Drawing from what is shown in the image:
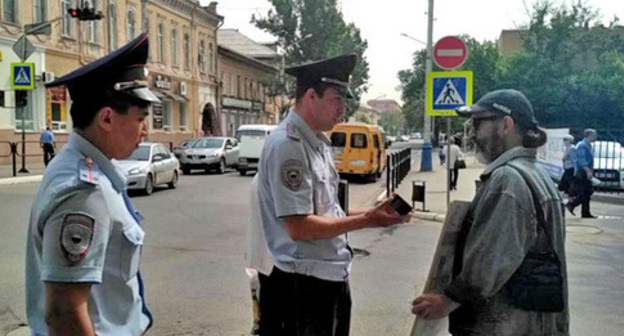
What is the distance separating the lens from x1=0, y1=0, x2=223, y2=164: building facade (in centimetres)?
2459

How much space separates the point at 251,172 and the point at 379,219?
859 inches

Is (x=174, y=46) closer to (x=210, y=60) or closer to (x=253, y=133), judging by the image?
(x=210, y=60)

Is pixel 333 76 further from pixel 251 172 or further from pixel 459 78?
pixel 251 172

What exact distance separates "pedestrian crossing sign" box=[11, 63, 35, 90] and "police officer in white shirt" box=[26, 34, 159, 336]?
59.6 ft

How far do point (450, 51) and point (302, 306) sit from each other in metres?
9.54

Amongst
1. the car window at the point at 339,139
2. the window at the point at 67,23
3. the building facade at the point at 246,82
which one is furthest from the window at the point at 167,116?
the car window at the point at 339,139

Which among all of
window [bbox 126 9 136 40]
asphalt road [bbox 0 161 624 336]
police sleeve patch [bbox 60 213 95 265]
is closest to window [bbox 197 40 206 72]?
window [bbox 126 9 136 40]

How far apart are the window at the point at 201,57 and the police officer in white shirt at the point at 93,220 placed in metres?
42.6

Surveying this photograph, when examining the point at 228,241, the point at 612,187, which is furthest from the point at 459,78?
the point at 612,187

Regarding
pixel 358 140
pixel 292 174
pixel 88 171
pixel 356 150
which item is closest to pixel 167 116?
pixel 358 140

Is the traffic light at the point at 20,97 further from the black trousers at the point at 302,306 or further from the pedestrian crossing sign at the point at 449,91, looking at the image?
the black trousers at the point at 302,306

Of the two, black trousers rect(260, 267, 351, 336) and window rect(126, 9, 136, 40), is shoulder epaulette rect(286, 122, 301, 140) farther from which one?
window rect(126, 9, 136, 40)

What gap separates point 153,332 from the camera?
486cm

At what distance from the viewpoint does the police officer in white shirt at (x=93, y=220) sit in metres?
1.66
